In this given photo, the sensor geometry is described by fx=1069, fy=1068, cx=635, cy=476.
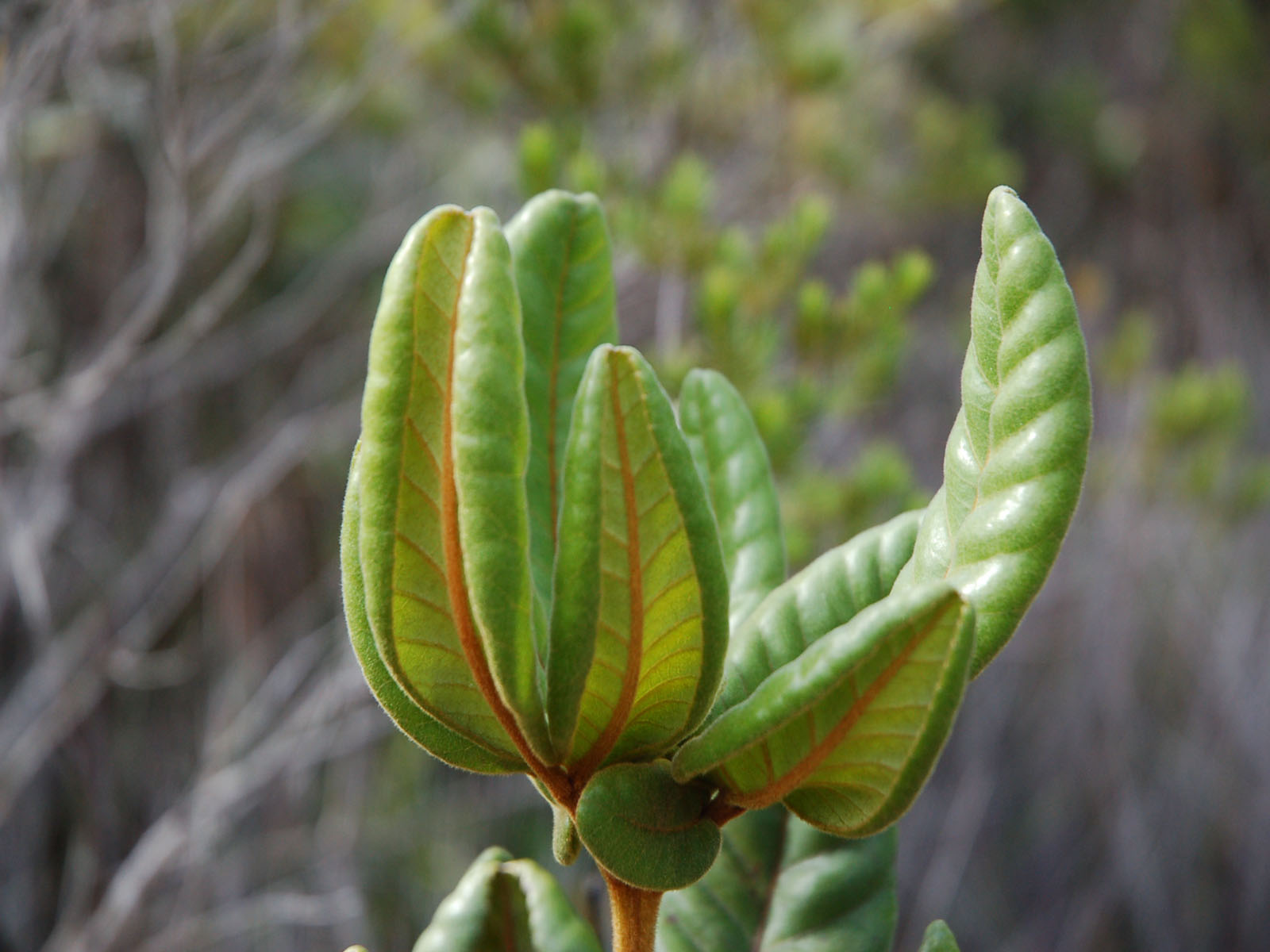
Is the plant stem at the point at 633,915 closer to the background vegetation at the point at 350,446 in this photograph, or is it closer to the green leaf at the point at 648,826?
the green leaf at the point at 648,826

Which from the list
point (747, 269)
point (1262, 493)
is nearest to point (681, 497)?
point (747, 269)

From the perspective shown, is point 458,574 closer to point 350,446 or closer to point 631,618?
point 631,618

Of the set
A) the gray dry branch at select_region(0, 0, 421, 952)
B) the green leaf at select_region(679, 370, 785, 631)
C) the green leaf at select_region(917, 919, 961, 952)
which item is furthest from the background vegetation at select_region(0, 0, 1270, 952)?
the green leaf at select_region(917, 919, 961, 952)

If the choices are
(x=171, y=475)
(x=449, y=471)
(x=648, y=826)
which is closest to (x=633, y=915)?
(x=648, y=826)

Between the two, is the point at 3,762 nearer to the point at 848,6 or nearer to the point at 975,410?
the point at 975,410

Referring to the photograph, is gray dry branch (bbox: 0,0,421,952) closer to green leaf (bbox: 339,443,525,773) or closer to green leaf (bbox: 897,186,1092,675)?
green leaf (bbox: 339,443,525,773)

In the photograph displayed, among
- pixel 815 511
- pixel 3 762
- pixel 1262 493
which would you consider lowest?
pixel 3 762
